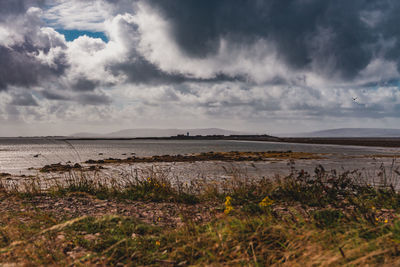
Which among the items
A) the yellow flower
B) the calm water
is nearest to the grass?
the yellow flower

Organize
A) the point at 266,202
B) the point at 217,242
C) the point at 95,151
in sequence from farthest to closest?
1. the point at 95,151
2. the point at 266,202
3. the point at 217,242

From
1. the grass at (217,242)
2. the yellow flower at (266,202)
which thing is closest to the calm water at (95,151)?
the grass at (217,242)

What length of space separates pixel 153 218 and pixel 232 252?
3.41 metres

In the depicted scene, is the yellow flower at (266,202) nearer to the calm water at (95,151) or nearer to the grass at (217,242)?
the grass at (217,242)

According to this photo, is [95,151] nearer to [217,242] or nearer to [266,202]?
[266,202]

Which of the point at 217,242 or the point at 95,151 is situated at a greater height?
the point at 217,242

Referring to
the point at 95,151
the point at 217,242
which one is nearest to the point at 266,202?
the point at 217,242

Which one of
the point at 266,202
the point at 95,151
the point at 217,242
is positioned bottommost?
the point at 95,151

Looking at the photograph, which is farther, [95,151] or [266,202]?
[95,151]

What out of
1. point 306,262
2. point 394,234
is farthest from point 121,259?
point 394,234

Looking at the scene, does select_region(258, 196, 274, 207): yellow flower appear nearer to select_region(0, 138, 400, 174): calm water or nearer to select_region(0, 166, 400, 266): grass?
select_region(0, 166, 400, 266): grass

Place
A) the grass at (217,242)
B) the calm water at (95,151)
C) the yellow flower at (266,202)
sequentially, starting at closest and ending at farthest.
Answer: the grass at (217,242), the yellow flower at (266,202), the calm water at (95,151)

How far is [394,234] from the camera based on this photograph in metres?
3.50

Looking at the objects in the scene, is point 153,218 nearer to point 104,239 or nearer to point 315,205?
point 104,239
